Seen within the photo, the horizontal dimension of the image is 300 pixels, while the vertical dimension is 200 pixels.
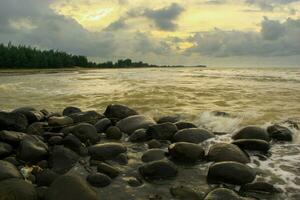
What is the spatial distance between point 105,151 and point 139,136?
5.10 feet

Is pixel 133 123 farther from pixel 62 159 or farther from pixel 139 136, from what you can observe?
pixel 62 159

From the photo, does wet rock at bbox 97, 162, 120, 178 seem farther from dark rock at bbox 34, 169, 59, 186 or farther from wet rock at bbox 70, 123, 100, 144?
wet rock at bbox 70, 123, 100, 144

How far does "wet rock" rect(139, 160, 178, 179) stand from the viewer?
6.38 meters

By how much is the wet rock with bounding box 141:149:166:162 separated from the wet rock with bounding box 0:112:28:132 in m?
3.12

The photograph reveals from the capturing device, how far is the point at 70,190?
513 cm

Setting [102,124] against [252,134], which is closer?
[252,134]

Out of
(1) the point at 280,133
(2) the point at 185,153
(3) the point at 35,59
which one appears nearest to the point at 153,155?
(2) the point at 185,153

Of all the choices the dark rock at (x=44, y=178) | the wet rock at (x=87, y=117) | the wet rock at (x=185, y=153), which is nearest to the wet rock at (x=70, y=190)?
the dark rock at (x=44, y=178)

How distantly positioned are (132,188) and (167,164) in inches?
31.3

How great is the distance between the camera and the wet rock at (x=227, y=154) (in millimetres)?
6926

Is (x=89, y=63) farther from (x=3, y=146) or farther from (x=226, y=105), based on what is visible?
(x=3, y=146)

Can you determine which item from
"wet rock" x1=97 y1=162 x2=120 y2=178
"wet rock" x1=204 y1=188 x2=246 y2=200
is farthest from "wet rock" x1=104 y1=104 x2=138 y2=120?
"wet rock" x1=204 y1=188 x2=246 y2=200

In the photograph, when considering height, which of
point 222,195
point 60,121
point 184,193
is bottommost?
point 184,193

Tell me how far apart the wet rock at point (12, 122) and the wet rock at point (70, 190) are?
3875 mm
